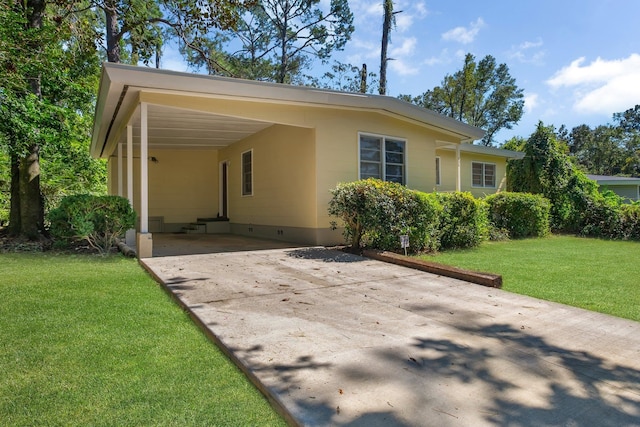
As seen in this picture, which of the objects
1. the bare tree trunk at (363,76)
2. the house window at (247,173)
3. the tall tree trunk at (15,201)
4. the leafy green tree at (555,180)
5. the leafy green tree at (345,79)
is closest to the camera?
the tall tree trunk at (15,201)

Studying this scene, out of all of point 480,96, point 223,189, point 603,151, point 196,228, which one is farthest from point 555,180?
point 603,151

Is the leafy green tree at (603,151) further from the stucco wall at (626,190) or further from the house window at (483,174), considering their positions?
the house window at (483,174)

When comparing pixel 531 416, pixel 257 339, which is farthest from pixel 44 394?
pixel 531 416

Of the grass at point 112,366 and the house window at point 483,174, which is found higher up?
the house window at point 483,174

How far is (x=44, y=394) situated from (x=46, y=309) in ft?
6.64

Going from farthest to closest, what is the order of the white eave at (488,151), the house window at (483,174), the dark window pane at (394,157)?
the house window at (483,174) → the white eave at (488,151) → the dark window pane at (394,157)

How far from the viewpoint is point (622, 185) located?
25.8 meters

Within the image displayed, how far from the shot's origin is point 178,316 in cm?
396

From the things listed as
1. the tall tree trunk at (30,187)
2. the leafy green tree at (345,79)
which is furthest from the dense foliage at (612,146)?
the tall tree trunk at (30,187)

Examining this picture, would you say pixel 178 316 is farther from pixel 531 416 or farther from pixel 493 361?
pixel 531 416

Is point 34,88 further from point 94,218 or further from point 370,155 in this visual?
point 370,155

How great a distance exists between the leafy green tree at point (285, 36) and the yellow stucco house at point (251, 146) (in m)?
10.0

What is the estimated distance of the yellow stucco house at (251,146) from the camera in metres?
7.62

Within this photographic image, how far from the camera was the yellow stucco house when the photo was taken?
25.0 feet
